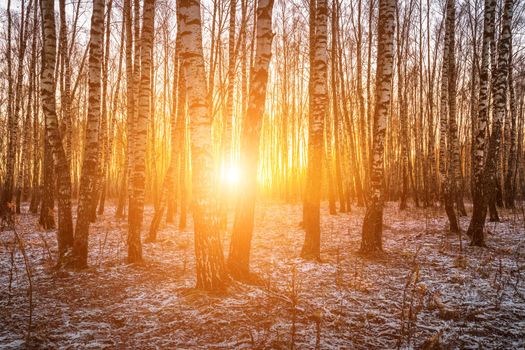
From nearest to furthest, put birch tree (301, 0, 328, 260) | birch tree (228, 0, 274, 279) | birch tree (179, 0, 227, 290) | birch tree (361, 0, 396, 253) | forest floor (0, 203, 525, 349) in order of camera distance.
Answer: forest floor (0, 203, 525, 349)
birch tree (179, 0, 227, 290)
birch tree (228, 0, 274, 279)
birch tree (301, 0, 328, 260)
birch tree (361, 0, 396, 253)

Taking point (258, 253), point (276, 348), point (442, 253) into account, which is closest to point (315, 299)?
point (276, 348)

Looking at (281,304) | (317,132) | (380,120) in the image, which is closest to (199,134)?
(281,304)

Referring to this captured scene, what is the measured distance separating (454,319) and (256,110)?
3.80 meters

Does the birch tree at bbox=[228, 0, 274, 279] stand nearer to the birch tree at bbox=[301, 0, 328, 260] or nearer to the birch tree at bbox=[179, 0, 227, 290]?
the birch tree at bbox=[179, 0, 227, 290]

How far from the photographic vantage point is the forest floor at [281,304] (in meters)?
3.00

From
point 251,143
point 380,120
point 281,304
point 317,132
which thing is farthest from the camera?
point 380,120

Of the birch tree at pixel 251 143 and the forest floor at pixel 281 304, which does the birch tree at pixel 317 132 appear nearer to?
the forest floor at pixel 281 304

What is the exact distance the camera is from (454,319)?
11.5 feet

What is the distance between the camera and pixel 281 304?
385cm

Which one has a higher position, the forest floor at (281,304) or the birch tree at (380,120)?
the birch tree at (380,120)

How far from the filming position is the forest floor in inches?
118

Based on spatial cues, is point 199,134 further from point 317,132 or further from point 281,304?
point 317,132

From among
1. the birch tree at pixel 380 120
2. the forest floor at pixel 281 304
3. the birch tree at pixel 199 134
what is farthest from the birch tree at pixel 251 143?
the birch tree at pixel 380 120

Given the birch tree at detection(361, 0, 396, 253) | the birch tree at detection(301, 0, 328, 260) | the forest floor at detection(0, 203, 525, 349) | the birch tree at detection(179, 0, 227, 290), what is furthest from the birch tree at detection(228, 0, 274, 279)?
the birch tree at detection(361, 0, 396, 253)
